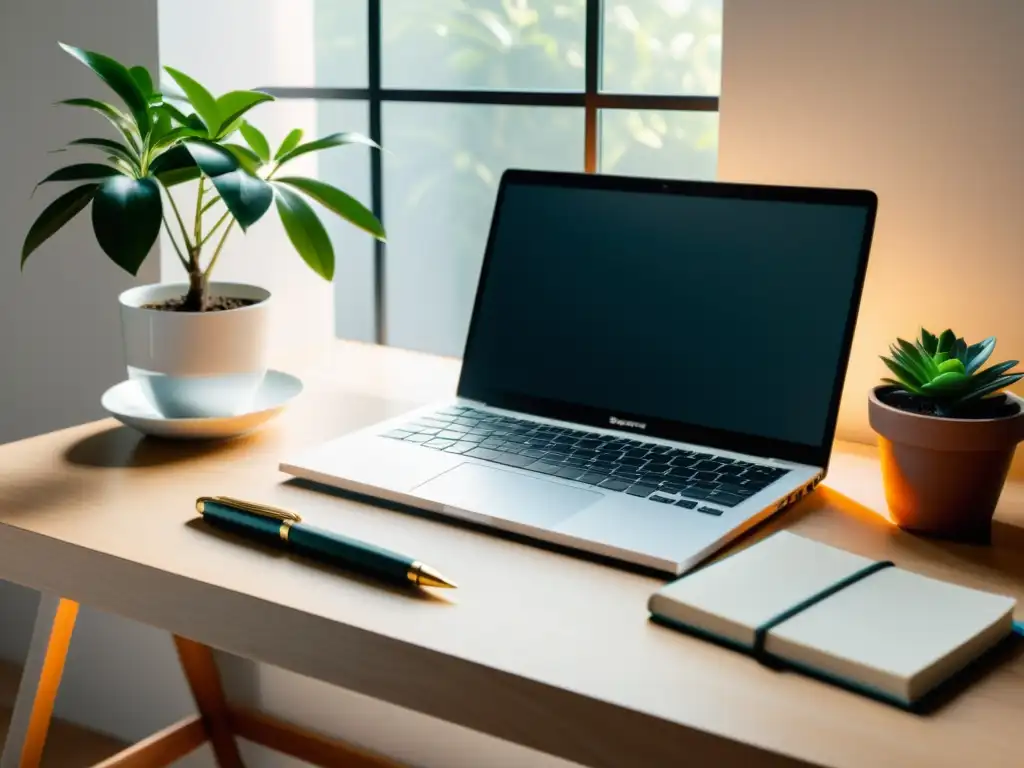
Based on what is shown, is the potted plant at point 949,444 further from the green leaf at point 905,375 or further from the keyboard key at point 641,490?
the keyboard key at point 641,490

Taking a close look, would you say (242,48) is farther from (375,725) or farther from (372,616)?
(372,616)

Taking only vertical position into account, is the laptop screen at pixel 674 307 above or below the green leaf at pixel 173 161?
below

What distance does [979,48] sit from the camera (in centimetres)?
107

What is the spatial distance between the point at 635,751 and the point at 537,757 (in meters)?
0.81

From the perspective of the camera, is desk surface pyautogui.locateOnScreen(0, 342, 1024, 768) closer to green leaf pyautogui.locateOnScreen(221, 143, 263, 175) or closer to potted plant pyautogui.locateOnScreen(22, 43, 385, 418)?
potted plant pyautogui.locateOnScreen(22, 43, 385, 418)

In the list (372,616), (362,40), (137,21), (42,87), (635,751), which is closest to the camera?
(635,751)

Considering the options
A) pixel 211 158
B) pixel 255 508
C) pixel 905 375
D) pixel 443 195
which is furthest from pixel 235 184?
pixel 443 195

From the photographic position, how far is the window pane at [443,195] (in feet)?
5.10

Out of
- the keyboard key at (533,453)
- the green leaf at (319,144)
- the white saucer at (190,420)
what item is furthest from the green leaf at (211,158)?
the keyboard key at (533,453)

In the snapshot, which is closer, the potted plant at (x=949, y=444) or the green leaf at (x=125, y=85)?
the potted plant at (x=949, y=444)

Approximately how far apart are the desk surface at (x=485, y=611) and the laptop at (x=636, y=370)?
41 mm

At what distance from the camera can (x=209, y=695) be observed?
61.3 inches

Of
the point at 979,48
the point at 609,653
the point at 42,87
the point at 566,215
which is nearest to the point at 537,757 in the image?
the point at 566,215

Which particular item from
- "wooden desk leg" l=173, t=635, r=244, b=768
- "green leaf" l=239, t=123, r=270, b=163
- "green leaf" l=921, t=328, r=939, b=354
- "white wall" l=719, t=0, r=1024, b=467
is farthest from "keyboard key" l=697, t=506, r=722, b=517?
"wooden desk leg" l=173, t=635, r=244, b=768
